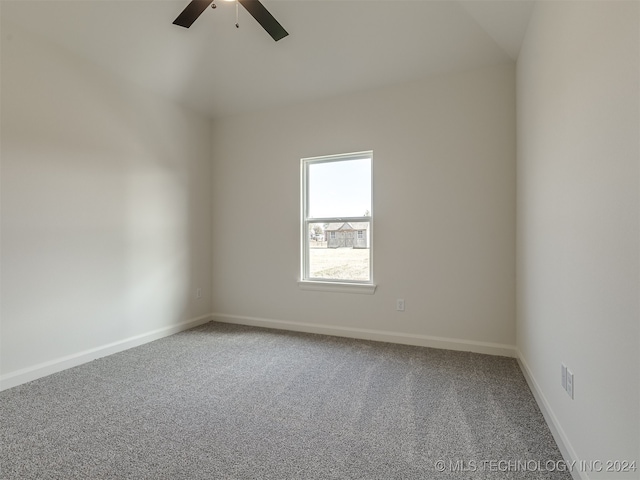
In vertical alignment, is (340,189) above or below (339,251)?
above

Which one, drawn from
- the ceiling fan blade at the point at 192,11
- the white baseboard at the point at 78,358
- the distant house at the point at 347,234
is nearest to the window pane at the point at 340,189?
the distant house at the point at 347,234

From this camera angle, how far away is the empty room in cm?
149

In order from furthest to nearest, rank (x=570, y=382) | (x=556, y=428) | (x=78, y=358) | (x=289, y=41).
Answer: (x=289, y=41), (x=78, y=358), (x=556, y=428), (x=570, y=382)

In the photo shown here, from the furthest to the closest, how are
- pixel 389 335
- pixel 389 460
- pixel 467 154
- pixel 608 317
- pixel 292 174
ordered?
pixel 292 174 < pixel 389 335 < pixel 467 154 < pixel 389 460 < pixel 608 317

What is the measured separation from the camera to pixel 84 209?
291cm

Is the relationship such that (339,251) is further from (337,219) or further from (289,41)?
(289,41)

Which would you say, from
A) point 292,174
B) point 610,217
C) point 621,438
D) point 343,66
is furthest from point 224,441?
point 343,66

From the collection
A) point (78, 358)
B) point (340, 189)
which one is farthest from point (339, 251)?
point (78, 358)

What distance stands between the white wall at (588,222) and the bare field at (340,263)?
66.4 inches

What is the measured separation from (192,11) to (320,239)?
2.43 m

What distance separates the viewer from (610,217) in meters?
1.19

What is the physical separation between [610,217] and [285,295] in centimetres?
321

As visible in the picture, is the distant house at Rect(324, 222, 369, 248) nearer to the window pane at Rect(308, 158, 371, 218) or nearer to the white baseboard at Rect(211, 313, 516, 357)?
the window pane at Rect(308, 158, 371, 218)

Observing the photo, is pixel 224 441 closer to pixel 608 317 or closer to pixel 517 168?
pixel 608 317
